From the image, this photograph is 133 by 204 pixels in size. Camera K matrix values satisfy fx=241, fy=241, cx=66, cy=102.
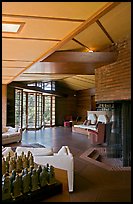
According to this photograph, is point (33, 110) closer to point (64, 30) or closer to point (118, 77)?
point (118, 77)

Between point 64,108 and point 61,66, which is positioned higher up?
point 61,66

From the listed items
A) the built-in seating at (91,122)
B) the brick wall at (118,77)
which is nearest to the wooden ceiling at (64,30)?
the brick wall at (118,77)

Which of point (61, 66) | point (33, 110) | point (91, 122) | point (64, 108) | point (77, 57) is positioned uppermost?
point (77, 57)

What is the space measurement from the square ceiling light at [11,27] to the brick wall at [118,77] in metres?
3.34

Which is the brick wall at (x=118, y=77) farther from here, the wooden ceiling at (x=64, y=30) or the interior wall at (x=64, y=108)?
the interior wall at (x=64, y=108)

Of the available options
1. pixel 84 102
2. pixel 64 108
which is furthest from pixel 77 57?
pixel 64 108

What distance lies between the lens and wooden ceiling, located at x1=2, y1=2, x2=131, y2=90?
1937 millimetres

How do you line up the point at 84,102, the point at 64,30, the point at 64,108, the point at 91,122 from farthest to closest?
the point at 64,108, the point at 84,102, the point at 91,122, the point at 64,30

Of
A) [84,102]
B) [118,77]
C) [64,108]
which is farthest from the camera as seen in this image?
[64,108]

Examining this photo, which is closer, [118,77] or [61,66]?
[118,77]

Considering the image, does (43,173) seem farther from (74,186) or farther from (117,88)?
(117,88)

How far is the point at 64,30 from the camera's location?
2570 millimetres

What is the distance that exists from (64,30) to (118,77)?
3.50 meters

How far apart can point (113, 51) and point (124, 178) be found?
3.06 metres
